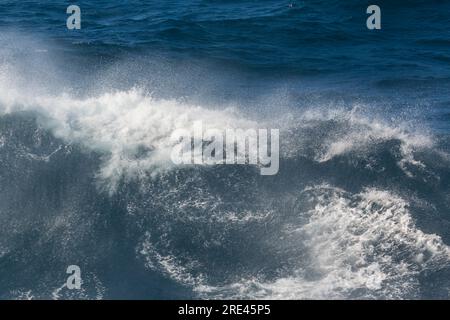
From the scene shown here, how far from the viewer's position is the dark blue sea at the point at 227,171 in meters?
21.8

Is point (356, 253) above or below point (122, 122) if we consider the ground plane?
below

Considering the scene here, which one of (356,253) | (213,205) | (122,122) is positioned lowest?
(356,253)

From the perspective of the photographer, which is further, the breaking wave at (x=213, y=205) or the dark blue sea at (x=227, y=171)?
the dark blue sea at (x=227, y=171)

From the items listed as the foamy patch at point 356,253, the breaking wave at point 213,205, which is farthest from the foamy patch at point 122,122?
the foamy patch at point 356,253

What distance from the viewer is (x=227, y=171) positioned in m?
26.7

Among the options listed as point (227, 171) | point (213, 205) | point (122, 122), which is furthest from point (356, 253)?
point (122, 122)

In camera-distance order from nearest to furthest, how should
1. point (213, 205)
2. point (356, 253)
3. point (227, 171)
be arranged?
point (356, 253)
point (213, 205)
point (227, 171)

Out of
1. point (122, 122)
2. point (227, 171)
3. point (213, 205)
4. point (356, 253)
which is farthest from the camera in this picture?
point (122, 122)

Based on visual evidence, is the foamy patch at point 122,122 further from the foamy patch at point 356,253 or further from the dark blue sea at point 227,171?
the foamy patch at point 356,253

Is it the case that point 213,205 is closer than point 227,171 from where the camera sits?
Yes

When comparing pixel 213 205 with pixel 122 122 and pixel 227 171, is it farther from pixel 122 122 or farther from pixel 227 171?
pixel 122 122

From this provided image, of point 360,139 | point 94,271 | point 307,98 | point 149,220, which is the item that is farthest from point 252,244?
point 307,98

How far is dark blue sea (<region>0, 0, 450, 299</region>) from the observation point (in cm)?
2184

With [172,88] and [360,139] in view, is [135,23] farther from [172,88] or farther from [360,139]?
[360,139]
